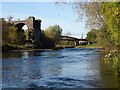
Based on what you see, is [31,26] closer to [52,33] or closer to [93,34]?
[52,33]

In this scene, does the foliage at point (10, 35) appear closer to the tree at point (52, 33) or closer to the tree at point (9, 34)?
the tree at point (9, 34)

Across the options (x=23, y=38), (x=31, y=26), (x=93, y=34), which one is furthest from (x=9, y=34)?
(x=93, y=34)

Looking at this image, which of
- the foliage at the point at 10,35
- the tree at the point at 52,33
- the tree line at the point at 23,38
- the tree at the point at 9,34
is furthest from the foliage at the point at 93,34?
the tree at the point at 52,33

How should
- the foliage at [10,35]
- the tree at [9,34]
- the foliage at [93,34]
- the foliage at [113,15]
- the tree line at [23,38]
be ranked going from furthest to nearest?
the tree at [9,34], the tree line at [23,38], the foliage at [10,35], the foliage at [93,34], the foliage at [113,15]

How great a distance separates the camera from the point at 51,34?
111375 mm

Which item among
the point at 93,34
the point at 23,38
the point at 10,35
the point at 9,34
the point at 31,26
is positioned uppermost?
the point at 31,26

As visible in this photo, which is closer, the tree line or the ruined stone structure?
the tree line

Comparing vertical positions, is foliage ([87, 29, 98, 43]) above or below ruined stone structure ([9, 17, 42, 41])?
below

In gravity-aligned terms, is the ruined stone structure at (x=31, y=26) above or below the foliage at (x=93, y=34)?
above

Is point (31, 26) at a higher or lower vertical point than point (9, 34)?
higher

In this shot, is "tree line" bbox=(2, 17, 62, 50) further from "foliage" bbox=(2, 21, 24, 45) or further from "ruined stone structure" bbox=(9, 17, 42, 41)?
"ruined stone structure" bbox=(9, 17, 42, 41)

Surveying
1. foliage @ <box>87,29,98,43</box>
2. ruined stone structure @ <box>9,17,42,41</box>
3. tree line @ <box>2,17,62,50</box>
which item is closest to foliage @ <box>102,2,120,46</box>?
foliage @ <box>87,29,98,43</box>

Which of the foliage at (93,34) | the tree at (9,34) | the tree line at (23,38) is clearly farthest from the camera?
the tree at (9,34)

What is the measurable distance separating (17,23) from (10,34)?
35.4ft
